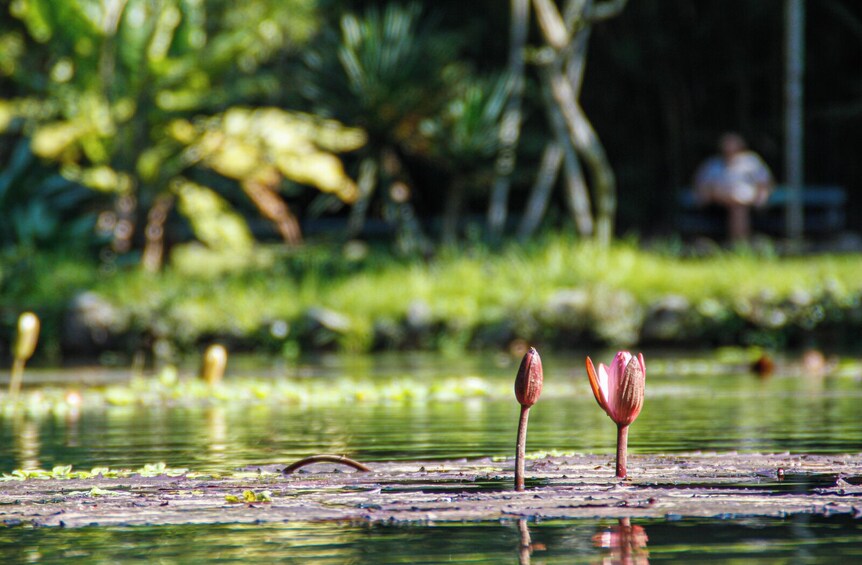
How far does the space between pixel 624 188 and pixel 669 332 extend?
30.4 ft

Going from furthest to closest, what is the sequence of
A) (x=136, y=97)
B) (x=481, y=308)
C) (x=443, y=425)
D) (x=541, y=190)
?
(x=136, y=97), (x=541, y=190), (x=481, y=308), (x=443, y=425)

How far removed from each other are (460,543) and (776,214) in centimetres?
2516

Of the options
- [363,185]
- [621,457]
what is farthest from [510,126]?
[621,457]

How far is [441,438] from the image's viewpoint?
796cm

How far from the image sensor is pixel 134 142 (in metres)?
23.1

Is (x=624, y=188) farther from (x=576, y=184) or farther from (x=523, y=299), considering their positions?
(x=523, y=299)

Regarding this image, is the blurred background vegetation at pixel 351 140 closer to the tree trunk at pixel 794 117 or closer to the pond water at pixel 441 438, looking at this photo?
the tree trunk at pixel 794 117

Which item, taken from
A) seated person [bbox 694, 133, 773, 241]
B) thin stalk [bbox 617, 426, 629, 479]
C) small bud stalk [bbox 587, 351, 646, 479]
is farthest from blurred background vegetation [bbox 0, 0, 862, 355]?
small bud stalk [bbox 587, 351, 646, 479]

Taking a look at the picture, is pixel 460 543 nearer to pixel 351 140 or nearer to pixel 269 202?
pixel 351 140

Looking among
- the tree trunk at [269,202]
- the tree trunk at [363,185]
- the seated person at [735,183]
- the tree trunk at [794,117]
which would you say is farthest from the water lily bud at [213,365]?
the tree trunk at [794,117]

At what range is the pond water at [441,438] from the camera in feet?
13.9

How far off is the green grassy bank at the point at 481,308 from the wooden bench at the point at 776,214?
6637 mm

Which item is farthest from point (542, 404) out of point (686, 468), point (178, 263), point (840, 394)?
point (178, 263)

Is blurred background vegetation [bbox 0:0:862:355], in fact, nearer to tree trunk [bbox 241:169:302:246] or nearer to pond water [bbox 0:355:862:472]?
tree trunk [bbox 241:169:302:246]
